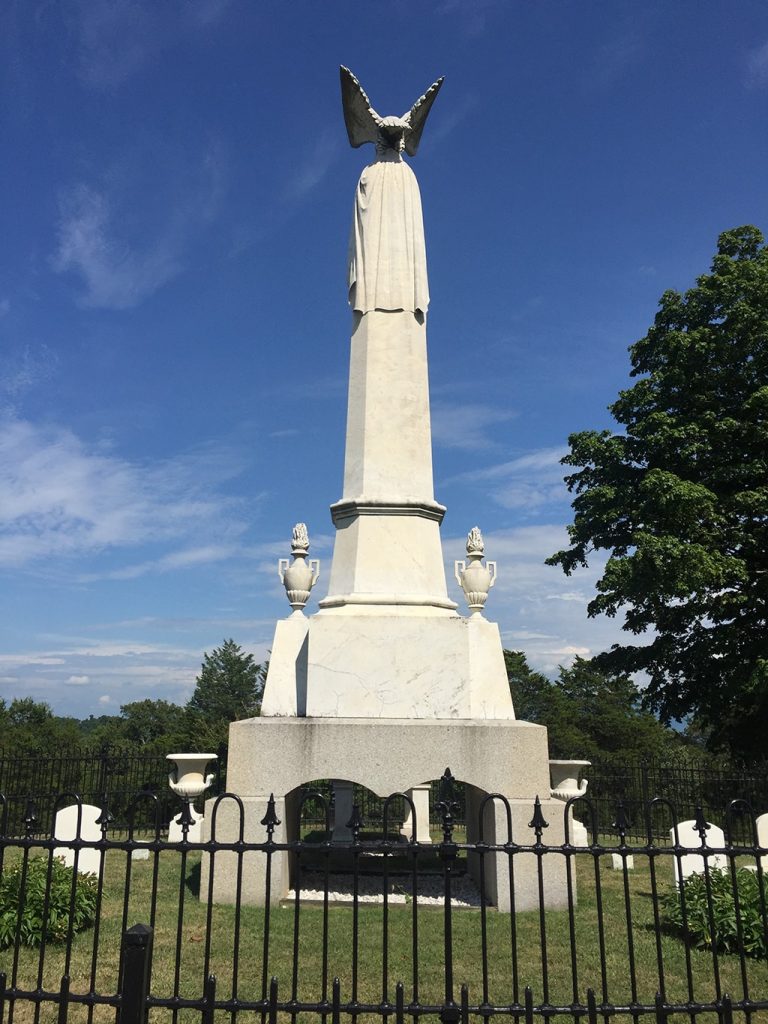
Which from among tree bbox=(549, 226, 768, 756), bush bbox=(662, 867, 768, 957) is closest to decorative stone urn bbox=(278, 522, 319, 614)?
bush bbox=(662, 867, 768, 957)

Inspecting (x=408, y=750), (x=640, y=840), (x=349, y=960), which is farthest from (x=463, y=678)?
(x=640, y=840)

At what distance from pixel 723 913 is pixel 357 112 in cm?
1206

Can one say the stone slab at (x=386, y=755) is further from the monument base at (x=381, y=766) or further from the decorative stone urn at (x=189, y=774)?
the decorative stone urn at (x=189, y=774)

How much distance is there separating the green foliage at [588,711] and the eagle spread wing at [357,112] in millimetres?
26467

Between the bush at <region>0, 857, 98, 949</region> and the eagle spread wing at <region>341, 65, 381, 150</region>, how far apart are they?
11.2 m

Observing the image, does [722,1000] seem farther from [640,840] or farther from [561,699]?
[561,699]

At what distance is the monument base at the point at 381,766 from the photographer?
7996mm

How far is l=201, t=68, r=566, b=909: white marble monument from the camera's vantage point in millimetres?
8109

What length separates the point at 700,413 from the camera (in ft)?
59.9

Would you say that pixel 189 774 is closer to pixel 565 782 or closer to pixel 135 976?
pixel 565 782

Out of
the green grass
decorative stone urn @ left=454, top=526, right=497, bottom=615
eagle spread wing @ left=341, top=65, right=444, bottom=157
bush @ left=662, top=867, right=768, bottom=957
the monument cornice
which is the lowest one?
the green grass

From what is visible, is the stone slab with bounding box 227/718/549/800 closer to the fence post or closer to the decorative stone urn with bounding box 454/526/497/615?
the decorative stone urn with bounding box 454/526/497/615

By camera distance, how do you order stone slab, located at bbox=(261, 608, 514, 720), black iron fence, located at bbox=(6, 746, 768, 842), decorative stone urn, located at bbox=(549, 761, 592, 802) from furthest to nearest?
1. black iron fence, located at bbox=(6, 746, 768, 842)
2. decorative stone urn, located at bbox=(549, 761, 592, 802)
3. stone slab, located at bbox=(261, 608, 514, 720)

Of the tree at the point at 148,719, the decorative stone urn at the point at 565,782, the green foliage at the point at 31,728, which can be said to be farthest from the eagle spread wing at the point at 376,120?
the tree at the point at 148,719
